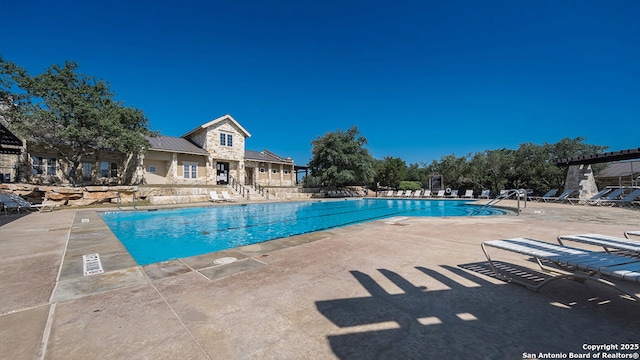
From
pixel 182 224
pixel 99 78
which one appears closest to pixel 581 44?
pixel 182 224

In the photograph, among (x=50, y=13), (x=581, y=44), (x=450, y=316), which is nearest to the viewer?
(x=450, y=316)

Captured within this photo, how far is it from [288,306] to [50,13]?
69.9 feet

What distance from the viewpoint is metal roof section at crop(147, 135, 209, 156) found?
2338cm

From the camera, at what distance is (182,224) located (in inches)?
443

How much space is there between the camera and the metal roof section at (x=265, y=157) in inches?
1190

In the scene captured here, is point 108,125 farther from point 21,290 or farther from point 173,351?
point 173,351

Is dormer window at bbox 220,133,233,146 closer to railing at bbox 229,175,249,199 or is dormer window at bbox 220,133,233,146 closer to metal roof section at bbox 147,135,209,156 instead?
metal roof section at bbox 147,135,209,156

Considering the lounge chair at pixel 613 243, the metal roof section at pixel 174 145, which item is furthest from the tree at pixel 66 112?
the lounge chair at pixel 613 243

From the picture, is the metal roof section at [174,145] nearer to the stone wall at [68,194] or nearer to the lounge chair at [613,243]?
the stone wall at [68,194]

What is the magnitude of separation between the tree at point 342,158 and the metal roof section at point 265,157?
476 cm

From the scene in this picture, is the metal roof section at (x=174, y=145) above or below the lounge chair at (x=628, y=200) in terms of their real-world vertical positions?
above

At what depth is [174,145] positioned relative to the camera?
2494cm

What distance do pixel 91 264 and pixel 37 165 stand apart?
863 inches

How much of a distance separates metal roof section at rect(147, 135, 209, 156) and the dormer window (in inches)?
84.1
